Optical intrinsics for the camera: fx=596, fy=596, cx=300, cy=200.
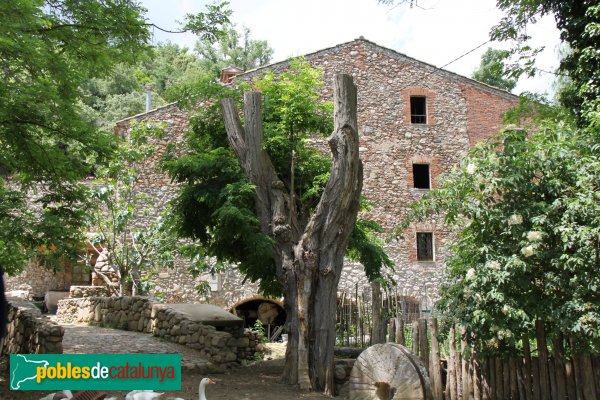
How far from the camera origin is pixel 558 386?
7.21m

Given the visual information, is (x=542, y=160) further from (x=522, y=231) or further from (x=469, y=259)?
(x=469, y=259)

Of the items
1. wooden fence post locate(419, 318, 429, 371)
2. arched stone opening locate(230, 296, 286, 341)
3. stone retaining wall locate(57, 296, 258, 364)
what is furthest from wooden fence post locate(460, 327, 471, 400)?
arched stone opening locate(230, 296, 286, 341)

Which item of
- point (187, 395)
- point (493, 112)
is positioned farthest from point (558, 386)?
point (493, 112)

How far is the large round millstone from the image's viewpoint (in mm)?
7039

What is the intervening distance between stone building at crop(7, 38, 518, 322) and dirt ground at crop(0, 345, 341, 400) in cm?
919

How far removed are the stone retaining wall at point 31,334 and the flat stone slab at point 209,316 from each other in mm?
2904

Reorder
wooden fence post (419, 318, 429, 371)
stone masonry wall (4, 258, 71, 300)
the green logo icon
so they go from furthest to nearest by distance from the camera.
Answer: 1. stone masonry wall (4, 258, 71, 300)
2. wooden fence post (419, 318, 429, 371)
3. the green logo icon

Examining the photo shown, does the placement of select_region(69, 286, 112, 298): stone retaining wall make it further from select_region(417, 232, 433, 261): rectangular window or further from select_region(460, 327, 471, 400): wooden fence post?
select_region(460, 327, 471, 400): wooden fence post

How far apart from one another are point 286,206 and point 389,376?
10.6ft

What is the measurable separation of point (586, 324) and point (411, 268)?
1254 cm

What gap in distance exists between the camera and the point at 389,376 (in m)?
7.32

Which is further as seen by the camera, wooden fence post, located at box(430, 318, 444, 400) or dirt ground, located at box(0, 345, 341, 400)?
wooden fence post, located at box(430, 318, 444, 400)

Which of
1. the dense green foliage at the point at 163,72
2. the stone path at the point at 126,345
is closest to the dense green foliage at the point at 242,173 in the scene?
the stone path at the point at 126,345

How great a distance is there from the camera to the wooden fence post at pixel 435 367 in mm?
8133
